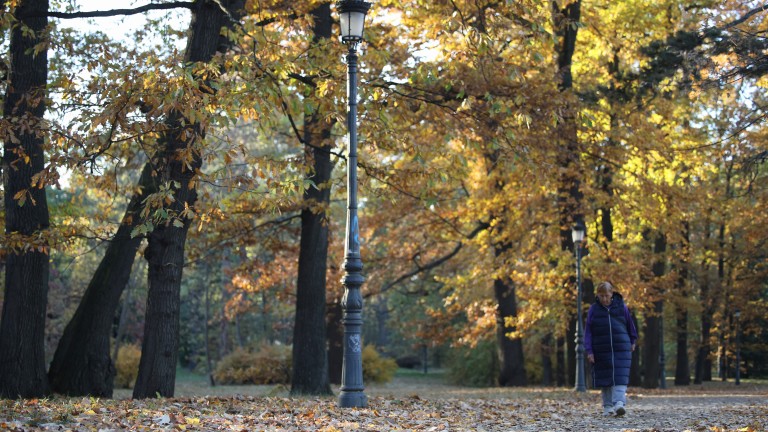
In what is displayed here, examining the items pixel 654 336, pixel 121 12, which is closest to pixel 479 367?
pixel 654 336

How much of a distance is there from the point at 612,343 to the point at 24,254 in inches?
362

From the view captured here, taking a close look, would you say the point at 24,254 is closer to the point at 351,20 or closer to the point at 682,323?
the point at 351,20

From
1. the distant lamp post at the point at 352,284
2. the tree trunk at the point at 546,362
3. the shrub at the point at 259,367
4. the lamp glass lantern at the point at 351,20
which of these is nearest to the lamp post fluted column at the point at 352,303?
the distant lamp post at the point at 352,284

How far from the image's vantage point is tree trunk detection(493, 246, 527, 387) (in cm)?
2961

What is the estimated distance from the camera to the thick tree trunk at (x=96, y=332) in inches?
585

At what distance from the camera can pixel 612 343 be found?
1190 cm

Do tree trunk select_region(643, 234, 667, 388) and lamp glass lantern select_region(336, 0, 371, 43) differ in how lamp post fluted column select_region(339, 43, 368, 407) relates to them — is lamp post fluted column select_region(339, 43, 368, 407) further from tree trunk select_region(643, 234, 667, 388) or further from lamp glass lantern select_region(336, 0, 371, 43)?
tree trunk select_region(643, 234, 667, 388)

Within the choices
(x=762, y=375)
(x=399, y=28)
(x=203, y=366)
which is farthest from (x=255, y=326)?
(x=399, y=28)

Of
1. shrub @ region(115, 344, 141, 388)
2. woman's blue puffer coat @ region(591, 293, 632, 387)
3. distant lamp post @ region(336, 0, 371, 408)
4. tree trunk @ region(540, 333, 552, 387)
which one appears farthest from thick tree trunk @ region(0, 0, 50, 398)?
tree trunk @ region(540, 333, 552, 387)

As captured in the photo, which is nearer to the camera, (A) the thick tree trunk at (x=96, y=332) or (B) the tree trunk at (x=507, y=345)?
(A) the thick tree trunk at (x=96, y=332)

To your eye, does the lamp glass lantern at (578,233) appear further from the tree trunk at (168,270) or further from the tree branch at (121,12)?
the tree branch at (121,12)

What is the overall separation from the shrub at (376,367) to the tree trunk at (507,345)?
5429 millimetres

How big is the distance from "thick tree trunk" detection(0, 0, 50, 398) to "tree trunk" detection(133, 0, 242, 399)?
1.81 m

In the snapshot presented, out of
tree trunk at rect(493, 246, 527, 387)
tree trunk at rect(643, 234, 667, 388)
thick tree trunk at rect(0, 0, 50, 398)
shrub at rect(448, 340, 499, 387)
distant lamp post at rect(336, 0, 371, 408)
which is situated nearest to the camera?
distant lamp post at rect(336, 0, 371, 408)
